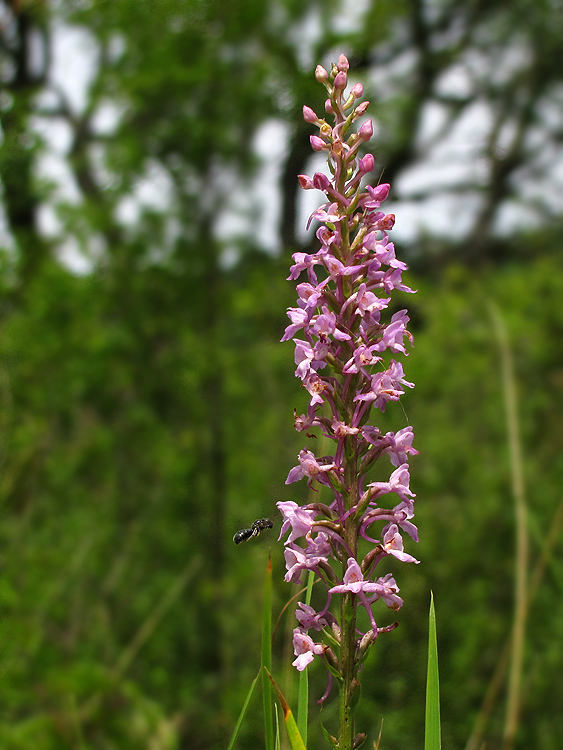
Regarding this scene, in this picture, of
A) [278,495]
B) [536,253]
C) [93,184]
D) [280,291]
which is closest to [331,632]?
[278,495]

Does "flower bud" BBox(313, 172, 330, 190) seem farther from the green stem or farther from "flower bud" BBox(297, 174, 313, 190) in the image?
the green stem

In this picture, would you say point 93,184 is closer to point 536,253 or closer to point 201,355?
point 201,355

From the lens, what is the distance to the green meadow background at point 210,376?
24.4ft

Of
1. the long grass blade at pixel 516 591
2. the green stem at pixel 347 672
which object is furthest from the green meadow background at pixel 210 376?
the green stem at pixel 347 672

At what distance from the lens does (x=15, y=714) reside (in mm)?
7105

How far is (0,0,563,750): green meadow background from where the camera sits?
293 inches

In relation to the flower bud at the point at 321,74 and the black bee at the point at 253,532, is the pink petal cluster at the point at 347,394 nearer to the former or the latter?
the flower bud at the point at 321,74

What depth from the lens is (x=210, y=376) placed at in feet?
27.2

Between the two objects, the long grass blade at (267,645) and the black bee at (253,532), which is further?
the black bee at (253,532)

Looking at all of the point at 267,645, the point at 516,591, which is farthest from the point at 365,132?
the point at 516,591

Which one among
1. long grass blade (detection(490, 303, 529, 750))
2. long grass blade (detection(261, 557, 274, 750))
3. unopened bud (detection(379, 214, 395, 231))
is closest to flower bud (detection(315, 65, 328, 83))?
unopened bud (detection(379, 214, 395, 231))

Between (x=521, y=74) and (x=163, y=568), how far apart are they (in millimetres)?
8511

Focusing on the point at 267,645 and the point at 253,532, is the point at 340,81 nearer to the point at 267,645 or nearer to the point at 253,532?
the point at 267,645

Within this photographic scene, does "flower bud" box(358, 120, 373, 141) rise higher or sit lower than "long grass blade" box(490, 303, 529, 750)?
higher
